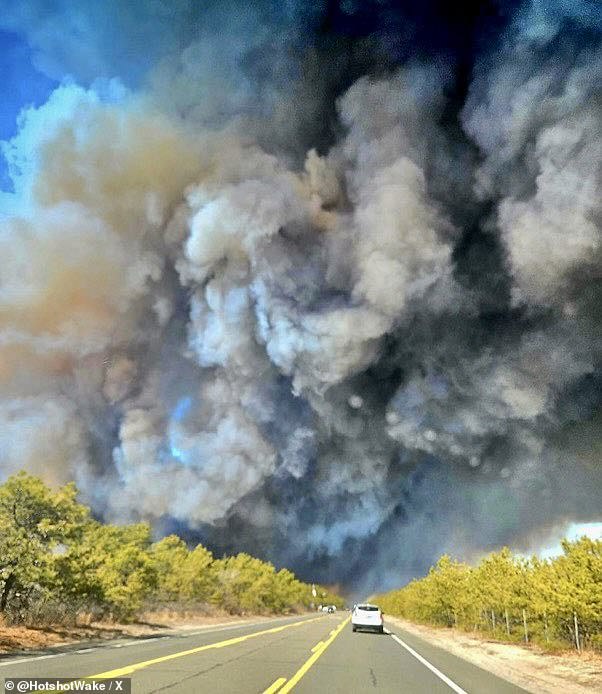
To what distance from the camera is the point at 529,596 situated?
33000mm

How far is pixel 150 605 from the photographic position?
6631cm

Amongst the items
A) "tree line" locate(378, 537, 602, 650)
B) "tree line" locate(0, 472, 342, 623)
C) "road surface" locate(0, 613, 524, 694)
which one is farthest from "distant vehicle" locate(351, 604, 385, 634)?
"road surface" locate(0, 613, 524, 694)

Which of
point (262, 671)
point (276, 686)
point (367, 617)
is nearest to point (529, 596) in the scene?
point (367, 617)

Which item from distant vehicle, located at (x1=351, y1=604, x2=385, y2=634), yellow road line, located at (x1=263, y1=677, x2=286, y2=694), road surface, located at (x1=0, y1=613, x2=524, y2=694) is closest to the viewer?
yellow road line, located at (x1=263, y1=677, x2=286, y2=694)

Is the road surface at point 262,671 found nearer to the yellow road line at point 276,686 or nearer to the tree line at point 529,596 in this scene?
the yellow road line at point 276,686

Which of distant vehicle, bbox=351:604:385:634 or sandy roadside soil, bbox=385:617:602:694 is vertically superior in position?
distant vehicle, bbox=351:604:385:634

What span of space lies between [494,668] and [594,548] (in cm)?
647

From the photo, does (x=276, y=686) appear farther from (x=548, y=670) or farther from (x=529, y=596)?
(x=529, y=596)

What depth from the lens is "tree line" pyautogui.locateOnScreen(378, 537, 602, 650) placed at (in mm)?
23781

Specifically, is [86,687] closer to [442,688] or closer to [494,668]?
[442,688]

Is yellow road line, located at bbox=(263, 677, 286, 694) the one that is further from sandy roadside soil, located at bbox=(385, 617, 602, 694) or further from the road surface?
sandy roadside soil, located at bbox=(385, 617, 602, 694)

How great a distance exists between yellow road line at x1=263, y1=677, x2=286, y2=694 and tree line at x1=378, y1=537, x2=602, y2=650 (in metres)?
13.9

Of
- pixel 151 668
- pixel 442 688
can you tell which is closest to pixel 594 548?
pixel 442 688

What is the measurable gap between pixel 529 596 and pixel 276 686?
24.4 meters
